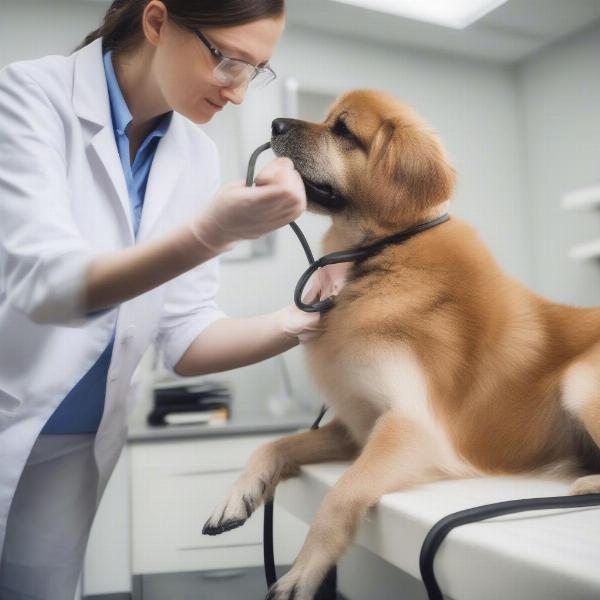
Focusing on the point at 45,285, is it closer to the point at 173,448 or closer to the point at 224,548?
the point at 224,548

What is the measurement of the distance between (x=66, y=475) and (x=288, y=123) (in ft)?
1.45

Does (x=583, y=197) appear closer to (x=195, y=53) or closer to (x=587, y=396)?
(x=587, y=396)

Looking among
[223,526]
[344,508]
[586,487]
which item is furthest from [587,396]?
[223,526]

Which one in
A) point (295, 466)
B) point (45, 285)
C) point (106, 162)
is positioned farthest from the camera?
point (295, 466)

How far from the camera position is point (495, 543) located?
359 millimetres

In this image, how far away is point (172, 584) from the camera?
69cm

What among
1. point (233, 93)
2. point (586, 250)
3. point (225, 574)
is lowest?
point (225, 574)

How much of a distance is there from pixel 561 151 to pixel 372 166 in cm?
69

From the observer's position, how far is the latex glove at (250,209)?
0.40 metres

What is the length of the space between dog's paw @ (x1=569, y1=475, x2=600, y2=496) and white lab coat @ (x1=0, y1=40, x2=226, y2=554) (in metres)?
0.41

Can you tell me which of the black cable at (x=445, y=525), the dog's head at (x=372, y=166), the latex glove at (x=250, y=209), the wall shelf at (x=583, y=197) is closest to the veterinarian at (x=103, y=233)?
the latex glove at (x=250, y=209)

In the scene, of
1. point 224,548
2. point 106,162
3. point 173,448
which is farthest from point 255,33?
point 173,448

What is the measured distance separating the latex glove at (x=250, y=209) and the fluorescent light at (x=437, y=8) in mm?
546

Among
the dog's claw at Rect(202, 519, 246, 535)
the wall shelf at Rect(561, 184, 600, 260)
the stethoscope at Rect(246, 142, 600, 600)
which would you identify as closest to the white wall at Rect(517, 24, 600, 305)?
the wall shelf at Rect(561, 184, 600, 260)
